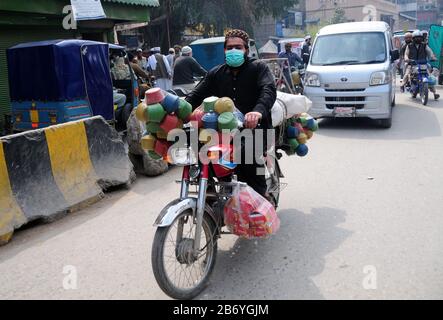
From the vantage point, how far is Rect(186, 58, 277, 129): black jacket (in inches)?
140

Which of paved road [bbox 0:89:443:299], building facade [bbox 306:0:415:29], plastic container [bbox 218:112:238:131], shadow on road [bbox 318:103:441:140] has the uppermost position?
building facade [bbox 306:0:415:29]

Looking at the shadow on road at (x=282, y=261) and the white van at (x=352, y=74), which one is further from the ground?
the white van at (x=352, y=74)

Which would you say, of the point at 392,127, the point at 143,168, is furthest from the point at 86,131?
the point at 392,127

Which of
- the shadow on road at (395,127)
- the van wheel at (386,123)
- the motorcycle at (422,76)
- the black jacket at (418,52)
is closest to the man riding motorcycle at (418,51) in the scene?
the black jacket at (418,52)

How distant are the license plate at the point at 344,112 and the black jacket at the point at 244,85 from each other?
562cm

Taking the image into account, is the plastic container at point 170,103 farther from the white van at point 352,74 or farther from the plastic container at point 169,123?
the white van at point 352,74

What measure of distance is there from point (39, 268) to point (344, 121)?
8.06m

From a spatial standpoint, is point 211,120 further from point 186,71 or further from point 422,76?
point 422,76

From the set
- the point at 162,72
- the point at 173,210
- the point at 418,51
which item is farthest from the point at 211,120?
the point at 418,51

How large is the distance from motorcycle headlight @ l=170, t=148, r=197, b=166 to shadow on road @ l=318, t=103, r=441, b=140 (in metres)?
5.97

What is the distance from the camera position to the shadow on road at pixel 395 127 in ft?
27.6

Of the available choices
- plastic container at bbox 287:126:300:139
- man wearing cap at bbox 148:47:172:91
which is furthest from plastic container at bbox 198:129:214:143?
man wearing cap at bbox 148:47:172:91

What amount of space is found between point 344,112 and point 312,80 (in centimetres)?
98

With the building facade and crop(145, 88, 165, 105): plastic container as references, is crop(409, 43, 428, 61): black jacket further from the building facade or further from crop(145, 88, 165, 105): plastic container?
the building facade
